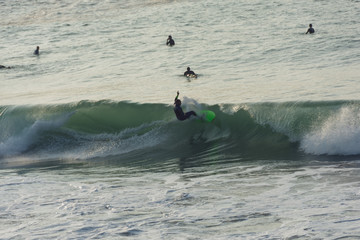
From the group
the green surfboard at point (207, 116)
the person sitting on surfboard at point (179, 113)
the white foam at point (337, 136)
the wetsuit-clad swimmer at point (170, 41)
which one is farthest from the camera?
the wetsuit-clad swimmer at point (170, 41)

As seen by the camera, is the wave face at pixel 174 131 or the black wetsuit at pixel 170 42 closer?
the wave face at pixel 174 131

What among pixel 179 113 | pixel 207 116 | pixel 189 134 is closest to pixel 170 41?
pixel 207 116

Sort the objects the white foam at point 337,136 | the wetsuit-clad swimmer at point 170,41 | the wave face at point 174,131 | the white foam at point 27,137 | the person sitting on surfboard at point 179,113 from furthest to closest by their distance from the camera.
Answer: the wetsuit-clad swimmer at point 170,41
the white foam at point 27,137
the person sitting on surfboard at point 179,113
the wave face at point 174,131
the white foam at point 337,136

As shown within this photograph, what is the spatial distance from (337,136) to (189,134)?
4435 millimetres

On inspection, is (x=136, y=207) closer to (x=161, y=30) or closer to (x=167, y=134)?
(x=167, y=134)

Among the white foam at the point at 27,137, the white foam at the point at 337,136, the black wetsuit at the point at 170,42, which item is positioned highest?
the black wetsuit at the point at 170,42

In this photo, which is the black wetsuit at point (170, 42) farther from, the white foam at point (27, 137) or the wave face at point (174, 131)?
the white foam at point (27, 137)

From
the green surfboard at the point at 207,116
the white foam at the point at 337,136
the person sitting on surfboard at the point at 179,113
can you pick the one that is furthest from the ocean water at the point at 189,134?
the person sitting on surfboard at the point at 179,113

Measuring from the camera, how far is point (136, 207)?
10328mm

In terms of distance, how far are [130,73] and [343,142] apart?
13.0 m

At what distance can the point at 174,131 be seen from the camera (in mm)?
16719

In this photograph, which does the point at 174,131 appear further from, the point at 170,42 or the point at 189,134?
the point at 170,42

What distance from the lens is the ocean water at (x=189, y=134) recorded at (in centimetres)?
960

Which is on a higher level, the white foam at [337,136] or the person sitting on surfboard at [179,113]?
the person sitting on surfboard at [179,113]
